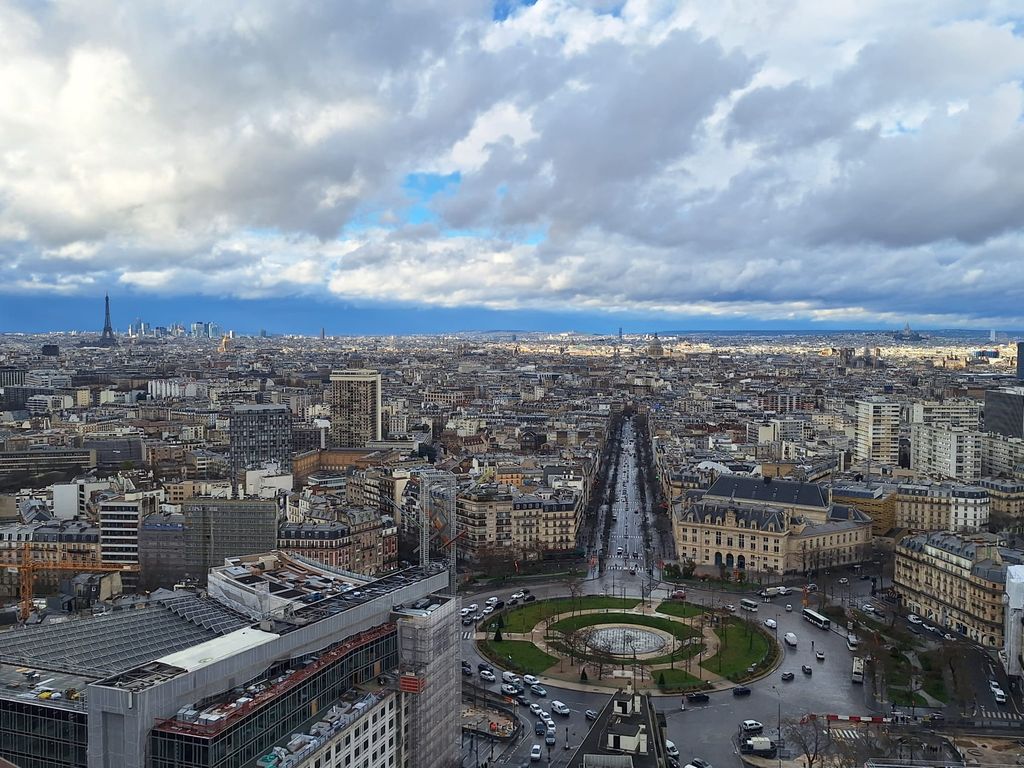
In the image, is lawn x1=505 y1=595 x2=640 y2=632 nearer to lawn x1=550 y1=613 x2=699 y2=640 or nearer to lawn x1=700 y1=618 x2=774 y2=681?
lawn x1=550 y1=613 x2=699 y2=640

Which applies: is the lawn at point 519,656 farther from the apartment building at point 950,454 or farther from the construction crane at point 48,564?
the apartment building at point 950,454

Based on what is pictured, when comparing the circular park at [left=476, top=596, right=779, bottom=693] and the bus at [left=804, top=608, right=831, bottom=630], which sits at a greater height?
the bus at [left=804, top=608, right=831, bottom=630]

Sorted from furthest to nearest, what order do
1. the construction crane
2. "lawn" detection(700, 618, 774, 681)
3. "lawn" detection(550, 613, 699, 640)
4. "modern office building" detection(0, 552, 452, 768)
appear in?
the construction crane → "lawn" detection(550, 613, 699, 640) → "lawn" detection(700, 618, 774, 681) → "modern office building" detection(0, 552, 452, 768)

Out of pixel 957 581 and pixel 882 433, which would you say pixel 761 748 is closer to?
pixel 957 581

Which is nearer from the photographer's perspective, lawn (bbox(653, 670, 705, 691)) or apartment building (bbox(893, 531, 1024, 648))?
lawn (bbox(653, 670, 705, 691))

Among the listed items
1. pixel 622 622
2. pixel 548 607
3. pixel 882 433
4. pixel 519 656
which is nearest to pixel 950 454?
pixel 882 433

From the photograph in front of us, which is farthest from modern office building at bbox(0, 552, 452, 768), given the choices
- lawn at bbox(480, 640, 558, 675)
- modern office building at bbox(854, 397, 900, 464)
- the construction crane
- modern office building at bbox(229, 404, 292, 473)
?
modern office building at bbox(854, 397, 900, 464)
